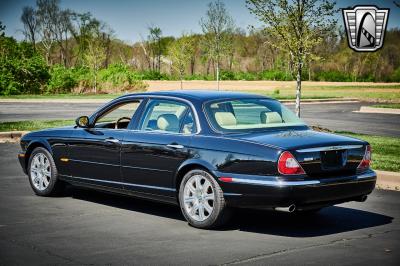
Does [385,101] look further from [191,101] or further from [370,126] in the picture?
[191,101]

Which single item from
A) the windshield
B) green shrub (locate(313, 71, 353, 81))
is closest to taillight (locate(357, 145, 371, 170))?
the windshield

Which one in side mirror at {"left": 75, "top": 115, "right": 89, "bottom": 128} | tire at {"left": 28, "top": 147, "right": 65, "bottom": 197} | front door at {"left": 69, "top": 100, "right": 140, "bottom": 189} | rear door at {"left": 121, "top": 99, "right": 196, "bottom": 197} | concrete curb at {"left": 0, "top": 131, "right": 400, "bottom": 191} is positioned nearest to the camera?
rear door at {"left": 121, "top": 99, "right": 196, "bottom": 197}

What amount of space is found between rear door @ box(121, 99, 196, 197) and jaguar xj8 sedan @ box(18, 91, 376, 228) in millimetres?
11

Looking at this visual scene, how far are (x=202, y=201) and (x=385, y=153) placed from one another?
7.49 metres

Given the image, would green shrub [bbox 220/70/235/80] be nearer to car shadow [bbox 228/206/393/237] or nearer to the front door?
the front door

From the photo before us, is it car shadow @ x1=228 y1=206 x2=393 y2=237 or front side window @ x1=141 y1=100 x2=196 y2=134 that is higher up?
front side window @ x1=141 y1=100 x2=196 y2=134

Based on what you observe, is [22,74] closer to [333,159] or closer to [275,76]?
[275,76]

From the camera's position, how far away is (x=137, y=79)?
51812 mm

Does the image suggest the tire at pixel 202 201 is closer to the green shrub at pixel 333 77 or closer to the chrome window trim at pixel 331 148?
the chrome window trim at pixel 331 148

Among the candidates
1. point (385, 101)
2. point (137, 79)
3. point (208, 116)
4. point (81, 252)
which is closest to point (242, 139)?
point (208, 116)

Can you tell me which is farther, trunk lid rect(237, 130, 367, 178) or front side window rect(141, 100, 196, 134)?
front side window rect(141, 100, 196, 134)

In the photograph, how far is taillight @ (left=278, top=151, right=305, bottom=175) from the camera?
269 inches

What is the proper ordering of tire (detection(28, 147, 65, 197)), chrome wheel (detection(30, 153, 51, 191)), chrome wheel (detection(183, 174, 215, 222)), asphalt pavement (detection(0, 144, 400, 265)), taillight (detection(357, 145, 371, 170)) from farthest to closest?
A: chrome wheel (detection(30, 153, 51, 191)) → tire (detection(28, 147, 65, 197)) → taillight (detection(357, 145, 371, 170)) → chrome wheel (detection(183, 174, 215, 222)) → asphalt pavement (detection(0, 144, 400, 265))

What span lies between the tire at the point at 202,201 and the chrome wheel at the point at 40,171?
8.39 ft
